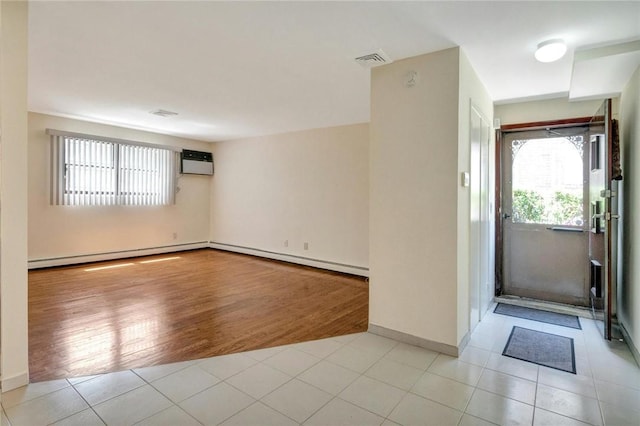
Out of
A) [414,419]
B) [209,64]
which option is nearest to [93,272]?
[209,64]

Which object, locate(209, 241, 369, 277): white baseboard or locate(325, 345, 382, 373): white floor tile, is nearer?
locate(325, 345, 382, 373): white floor tile

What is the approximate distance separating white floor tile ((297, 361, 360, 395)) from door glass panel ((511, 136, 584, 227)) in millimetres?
3042

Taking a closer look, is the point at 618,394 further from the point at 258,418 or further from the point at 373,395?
the point at 258,418

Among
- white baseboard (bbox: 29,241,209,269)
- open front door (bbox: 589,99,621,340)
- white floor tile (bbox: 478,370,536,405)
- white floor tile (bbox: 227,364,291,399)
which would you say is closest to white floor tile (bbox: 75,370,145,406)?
white floor tile (bbox: 227,364,291,399)

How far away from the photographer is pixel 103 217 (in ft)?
19.4

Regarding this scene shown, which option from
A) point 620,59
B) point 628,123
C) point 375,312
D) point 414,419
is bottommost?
point 414,419

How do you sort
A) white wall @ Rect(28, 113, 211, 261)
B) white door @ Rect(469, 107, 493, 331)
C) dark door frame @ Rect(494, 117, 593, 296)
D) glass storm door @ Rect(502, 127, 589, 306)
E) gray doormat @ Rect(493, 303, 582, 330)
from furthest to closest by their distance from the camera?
white wall @ Rect(28, 113, 211, 261), dark door frame @ Rect(494, 117, 593, 296), glass storm door @ Rect(502, 127, 589, 306), gray doormat @ Rect(493, 303, 582, 330), white door @ Rect(469, 107, 493, 331)

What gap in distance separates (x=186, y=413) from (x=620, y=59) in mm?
3911

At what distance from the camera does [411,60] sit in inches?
109

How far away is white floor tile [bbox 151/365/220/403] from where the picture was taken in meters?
2.04

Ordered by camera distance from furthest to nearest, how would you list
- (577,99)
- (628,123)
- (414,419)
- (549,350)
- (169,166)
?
(169,166), (577,99), (628,123), (549,350), (414,419)

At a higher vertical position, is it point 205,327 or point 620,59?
point 620,59

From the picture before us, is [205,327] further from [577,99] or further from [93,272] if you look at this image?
[577,99]

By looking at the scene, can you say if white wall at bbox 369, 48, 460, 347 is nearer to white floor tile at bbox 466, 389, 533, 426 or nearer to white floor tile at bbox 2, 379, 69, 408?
white floor tile at bbox 466, 389, 533, 426
